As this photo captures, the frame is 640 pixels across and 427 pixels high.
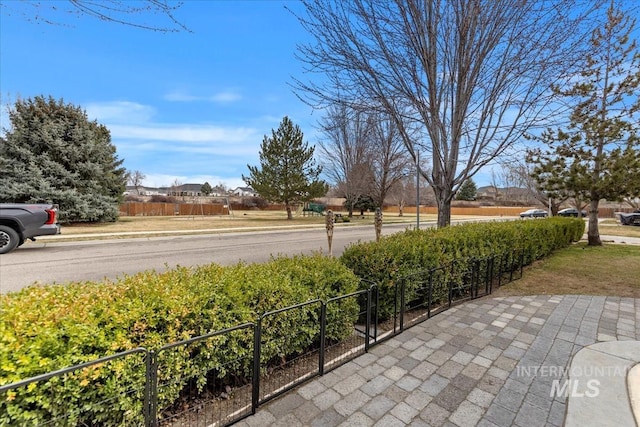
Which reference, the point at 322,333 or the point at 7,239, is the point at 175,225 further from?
the point at 322,333

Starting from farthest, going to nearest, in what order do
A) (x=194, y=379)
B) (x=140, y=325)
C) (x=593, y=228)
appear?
(x=593, y=228)
(x=194, y=379)
(x=140, y=325)

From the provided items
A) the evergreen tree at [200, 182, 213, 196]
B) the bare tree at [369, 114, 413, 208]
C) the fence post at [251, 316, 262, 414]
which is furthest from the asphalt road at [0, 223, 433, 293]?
the evergreen tree at [200, 182, 213, 196]

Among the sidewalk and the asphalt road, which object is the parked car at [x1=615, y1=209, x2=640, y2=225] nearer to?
the asphalt road

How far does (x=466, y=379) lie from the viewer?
2.56m

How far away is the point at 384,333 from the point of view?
347 centimetres

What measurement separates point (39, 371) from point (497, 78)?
7.54m

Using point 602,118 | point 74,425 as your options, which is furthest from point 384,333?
point 602,118

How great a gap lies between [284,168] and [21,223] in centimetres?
1800

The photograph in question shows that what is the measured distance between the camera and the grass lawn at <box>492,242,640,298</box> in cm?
542

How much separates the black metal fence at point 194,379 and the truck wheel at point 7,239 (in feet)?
31.6

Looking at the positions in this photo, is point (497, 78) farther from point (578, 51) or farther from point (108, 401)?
point (108, 401)

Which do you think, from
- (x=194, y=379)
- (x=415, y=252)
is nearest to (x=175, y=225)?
(x=415, y=252)

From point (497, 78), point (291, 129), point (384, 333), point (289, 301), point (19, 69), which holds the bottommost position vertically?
point (384, 333)

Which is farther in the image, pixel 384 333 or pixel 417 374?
pixel 384 333
